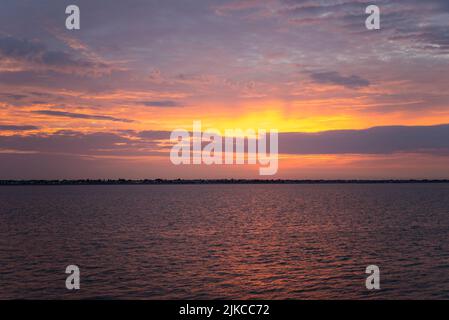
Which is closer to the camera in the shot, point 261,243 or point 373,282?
point 373,282

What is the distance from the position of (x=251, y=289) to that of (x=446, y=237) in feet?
130

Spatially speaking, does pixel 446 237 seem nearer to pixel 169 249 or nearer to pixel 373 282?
pixel 373 282

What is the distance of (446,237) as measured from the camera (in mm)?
58969

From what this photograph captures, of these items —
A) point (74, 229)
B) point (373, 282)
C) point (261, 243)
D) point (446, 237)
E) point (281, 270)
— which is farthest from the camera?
point (74, 229)

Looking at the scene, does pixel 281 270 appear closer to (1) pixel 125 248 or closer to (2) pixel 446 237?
(1) pixel 125 248

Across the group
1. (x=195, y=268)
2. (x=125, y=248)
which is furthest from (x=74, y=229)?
(x=195, y=268)

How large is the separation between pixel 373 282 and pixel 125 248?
2851 centimetres

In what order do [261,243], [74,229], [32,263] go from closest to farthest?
[32,263] → [261,243] → [74,229]

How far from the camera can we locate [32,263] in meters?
41.0
